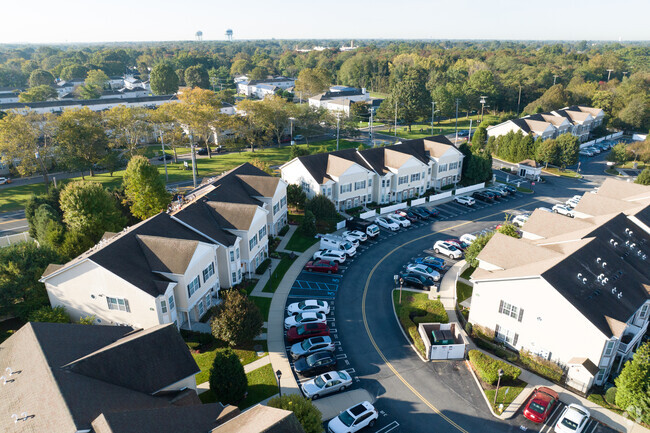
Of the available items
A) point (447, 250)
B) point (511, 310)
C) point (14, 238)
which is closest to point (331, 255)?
point (447, 250)

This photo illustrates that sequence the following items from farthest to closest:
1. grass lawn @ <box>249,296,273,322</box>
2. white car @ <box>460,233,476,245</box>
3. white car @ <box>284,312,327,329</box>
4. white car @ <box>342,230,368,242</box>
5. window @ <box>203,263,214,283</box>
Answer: white car @ <box>342,230,368,242</box> → white car @ <box>460,233,476,245</box> → grass lawn @ <box>249,296,273,322</box> → window @ <box>203,263,214,283</box> → white car @ <box>284,312,327,329</box>

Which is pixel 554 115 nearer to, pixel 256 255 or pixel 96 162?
pixel 256 255

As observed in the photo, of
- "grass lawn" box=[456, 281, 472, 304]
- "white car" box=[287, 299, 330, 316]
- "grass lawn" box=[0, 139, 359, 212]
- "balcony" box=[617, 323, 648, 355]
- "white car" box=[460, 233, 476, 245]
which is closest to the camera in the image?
"balcony" box=[617, 323, 648, 355]

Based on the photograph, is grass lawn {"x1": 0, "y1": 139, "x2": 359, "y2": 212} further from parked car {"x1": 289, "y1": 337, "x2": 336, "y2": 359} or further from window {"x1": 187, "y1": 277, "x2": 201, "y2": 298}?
parked car {"x1": 289, "y1": 337, "x2": 336, "y2": 359}

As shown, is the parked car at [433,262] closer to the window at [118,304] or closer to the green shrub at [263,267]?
the green shrub at [263,267]

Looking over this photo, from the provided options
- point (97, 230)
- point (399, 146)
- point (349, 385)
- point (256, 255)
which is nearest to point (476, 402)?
point (349, 385)

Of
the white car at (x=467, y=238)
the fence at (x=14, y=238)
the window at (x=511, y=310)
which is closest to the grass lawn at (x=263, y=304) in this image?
the window at (x=511, y=310)

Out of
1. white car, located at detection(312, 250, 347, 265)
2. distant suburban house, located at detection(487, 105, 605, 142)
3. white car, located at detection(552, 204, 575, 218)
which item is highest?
distant suburban house, located at detection(487, 105, 605, 142)

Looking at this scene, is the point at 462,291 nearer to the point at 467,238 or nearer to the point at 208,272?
the point at 467,238

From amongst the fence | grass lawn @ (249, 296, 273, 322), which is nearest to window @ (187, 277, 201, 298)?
grass lawn @ (249, 296, 273, 322)
